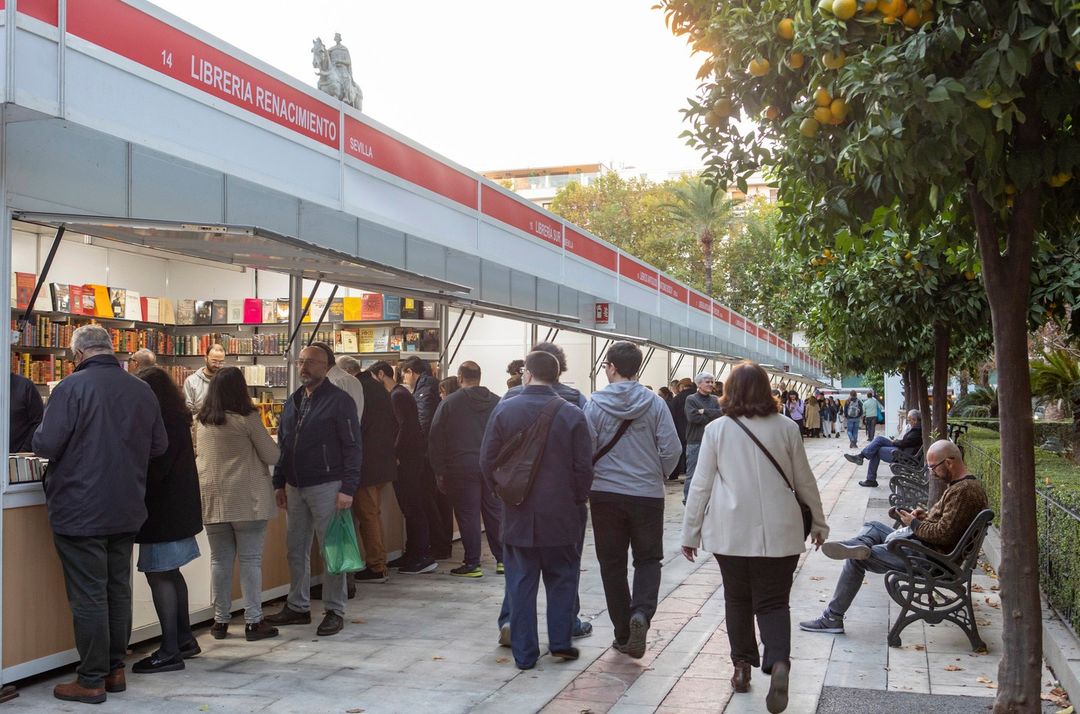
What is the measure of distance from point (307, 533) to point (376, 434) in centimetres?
167

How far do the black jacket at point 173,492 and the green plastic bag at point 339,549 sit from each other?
0.93 metres

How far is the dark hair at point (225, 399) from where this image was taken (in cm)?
656

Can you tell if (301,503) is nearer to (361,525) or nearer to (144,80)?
(361,525)

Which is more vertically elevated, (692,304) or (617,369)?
(692,304)

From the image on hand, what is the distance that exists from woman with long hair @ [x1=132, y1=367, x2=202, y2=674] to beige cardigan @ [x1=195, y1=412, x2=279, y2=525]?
11.7 inches

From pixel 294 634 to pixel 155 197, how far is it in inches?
123

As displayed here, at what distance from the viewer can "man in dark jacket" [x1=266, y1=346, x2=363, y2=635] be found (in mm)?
6867

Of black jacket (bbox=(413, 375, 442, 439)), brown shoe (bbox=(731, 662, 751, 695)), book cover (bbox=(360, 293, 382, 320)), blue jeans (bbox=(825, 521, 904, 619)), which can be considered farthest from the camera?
book cover (bbox=(360, 293, 382, 320))

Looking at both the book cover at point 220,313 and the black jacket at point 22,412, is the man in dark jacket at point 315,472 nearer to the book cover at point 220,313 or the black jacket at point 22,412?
the black jacket at point 22,412

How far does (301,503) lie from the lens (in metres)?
7.01

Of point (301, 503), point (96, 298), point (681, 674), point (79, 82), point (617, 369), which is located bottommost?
point (681, 674)

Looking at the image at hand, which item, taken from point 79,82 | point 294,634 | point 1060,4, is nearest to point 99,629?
point 294,634

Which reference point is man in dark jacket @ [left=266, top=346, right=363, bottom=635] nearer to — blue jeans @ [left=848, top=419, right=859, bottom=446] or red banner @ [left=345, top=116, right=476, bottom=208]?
red banner @ [left=345, top=116, right=476, bottom=208]

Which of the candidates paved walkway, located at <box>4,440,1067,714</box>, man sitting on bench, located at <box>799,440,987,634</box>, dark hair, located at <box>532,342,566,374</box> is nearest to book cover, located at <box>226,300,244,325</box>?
paved walkway, located at <box>4,440,1067,714</box>
